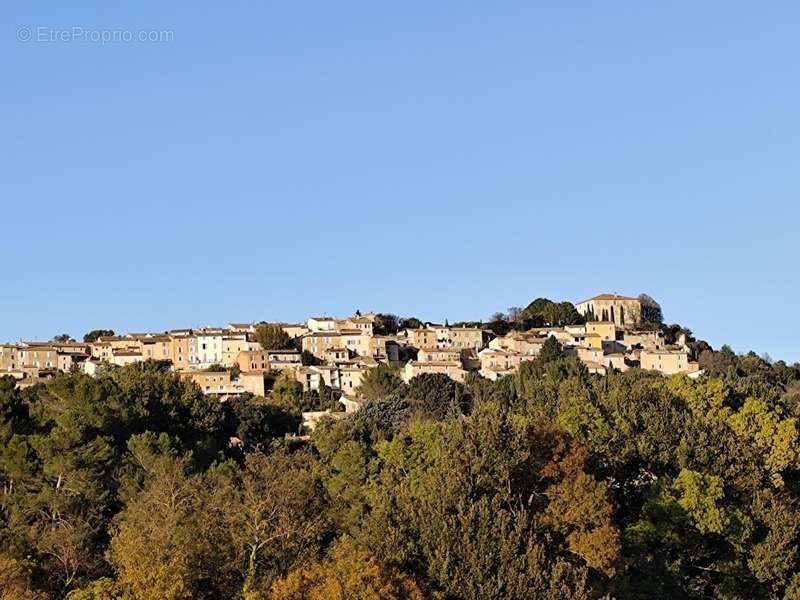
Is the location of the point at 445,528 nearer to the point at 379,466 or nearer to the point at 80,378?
the point at 379,466

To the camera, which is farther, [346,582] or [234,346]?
[234,346]

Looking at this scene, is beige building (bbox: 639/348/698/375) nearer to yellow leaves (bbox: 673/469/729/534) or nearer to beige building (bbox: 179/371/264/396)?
beige building (bbox: 179/371/264/396)

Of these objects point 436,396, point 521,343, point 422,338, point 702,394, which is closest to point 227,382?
point 436,396

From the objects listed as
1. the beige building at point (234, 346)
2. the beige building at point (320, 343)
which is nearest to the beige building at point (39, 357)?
the beige building at point (234, 346)

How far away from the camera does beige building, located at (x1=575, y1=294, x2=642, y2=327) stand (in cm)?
11506

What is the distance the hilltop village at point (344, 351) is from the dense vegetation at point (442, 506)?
4075 cm

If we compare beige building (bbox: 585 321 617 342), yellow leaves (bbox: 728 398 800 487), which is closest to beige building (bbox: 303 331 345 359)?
beige building (bbox: 585 321 617 342)

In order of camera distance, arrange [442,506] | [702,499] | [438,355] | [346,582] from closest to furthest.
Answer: [346,582] < [442,506] < [702,499] < [438,355]

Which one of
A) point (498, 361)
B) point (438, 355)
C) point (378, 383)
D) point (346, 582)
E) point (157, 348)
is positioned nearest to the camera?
point (346, 582)

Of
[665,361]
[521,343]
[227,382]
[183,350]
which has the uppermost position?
[183,350]

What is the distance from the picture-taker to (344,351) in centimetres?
9844

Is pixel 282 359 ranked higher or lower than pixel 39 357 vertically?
lower

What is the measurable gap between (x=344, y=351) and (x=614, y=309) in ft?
95.0

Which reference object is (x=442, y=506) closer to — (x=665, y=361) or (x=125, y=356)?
(x=665, y=361)
